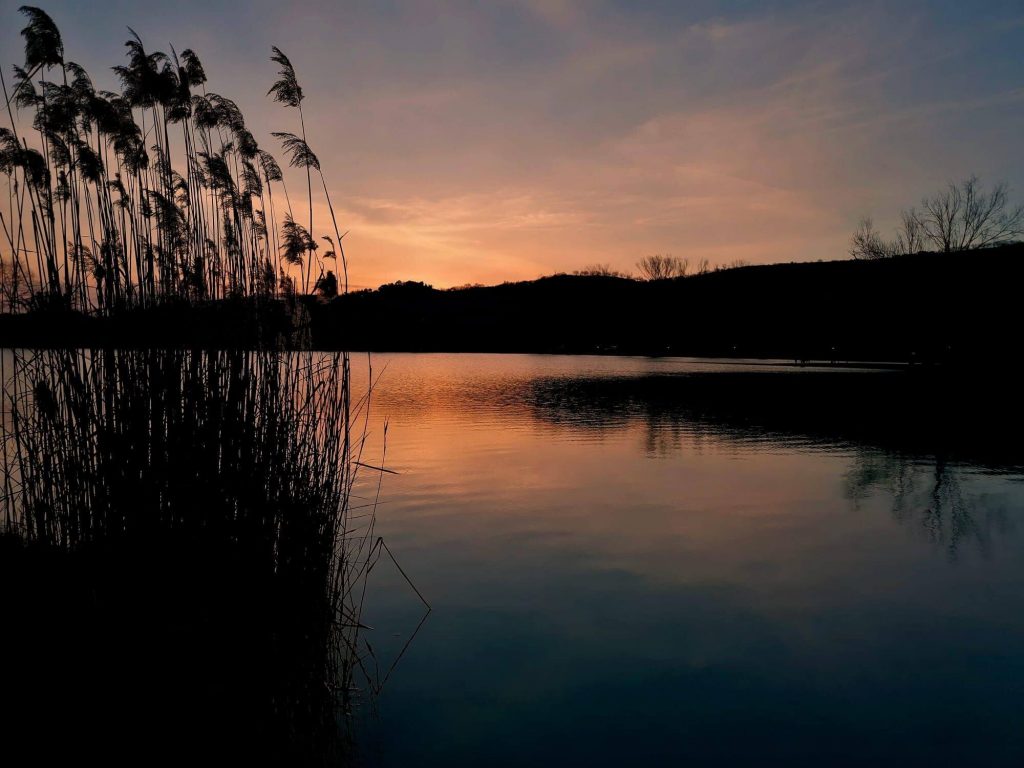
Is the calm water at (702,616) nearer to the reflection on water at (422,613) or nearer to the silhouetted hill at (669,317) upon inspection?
the reflection on water at (422,613)

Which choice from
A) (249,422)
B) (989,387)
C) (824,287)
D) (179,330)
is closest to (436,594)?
(249,422)

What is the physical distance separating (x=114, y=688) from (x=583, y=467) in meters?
9.14

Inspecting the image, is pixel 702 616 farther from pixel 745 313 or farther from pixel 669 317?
pixel 669 317

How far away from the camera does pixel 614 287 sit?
382 ft

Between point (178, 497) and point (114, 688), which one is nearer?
point (114, 688)

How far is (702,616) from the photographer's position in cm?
546

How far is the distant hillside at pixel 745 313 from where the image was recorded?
144 feet

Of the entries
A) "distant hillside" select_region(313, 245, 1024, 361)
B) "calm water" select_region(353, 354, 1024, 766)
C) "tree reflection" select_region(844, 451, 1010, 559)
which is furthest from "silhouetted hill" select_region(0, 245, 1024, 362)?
"tree reflection" select_region(844, 451, 1010, 559)

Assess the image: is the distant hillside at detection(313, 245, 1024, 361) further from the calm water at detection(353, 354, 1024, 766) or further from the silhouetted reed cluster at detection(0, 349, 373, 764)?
the calm water at detection(353, 354, 1024, 766)

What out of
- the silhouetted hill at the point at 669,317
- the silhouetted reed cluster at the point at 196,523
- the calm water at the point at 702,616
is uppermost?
the silhouetted hill at the point at 669,317

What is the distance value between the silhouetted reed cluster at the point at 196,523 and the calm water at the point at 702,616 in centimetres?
66

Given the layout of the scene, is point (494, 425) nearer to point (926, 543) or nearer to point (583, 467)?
point (583, 467)

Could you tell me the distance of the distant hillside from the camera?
144ft

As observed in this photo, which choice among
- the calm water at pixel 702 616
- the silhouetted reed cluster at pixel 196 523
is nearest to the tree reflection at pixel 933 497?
the calm water at pixel 702 616
